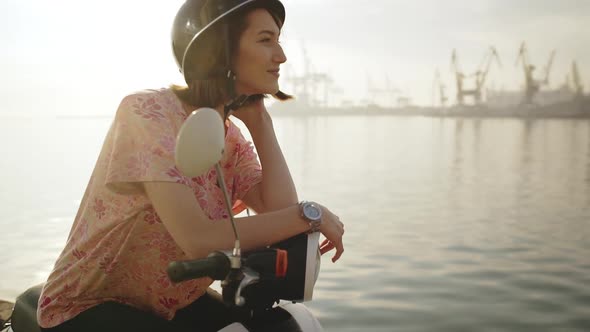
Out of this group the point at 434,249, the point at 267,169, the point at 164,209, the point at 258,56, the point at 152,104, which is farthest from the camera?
the point at 434,249

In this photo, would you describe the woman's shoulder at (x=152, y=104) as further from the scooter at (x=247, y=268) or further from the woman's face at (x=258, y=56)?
the scooter at (x=247, y=268)

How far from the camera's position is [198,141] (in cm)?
137

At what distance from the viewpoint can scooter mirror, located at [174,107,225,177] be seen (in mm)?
1356

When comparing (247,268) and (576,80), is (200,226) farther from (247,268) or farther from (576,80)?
(576,80)

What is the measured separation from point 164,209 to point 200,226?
11 centimetres

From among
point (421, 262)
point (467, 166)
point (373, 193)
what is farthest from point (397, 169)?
point (421, 262)

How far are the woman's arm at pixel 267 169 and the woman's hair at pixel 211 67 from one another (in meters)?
0.42

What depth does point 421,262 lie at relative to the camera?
7809 mm

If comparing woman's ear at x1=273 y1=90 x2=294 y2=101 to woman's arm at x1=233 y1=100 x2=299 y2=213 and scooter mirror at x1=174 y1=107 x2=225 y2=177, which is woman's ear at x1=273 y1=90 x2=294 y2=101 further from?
scooter mirror at x1=174 y1=107 x2=225 y2=177

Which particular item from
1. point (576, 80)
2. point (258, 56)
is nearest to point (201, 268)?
point (258, 56)

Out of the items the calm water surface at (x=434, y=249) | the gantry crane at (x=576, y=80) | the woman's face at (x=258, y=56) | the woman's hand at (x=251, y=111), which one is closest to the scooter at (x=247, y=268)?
the woman's face at (x=258, y=56)

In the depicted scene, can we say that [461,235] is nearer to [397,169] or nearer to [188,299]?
[188,299]

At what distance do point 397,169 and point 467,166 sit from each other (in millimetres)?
3679

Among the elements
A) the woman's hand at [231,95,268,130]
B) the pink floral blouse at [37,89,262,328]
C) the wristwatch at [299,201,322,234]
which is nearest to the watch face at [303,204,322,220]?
the wristwatch at [299,201,322,234]
